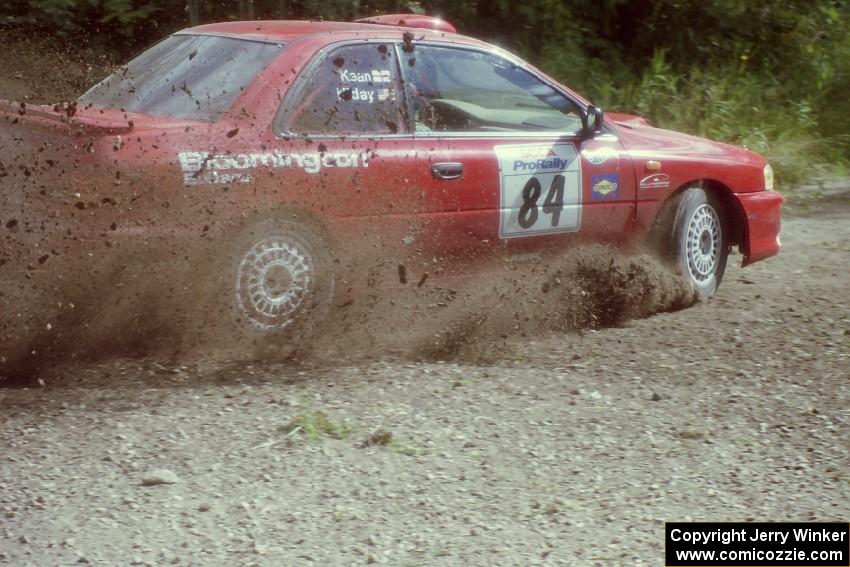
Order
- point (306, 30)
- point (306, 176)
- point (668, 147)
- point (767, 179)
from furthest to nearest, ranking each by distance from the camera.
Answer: point (767, 179) < point (668, 147) < point (306, 30) < point (306, 176)

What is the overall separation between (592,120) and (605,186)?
0.37 meters

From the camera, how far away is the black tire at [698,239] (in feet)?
23.5

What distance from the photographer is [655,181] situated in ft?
23.1

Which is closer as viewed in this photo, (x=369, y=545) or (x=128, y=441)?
(x=369, y=545)

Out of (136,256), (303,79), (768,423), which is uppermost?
(303,79)

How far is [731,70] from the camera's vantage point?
12.7 m

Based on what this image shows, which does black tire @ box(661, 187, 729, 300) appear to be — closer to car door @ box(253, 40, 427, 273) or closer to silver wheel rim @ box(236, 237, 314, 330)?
car door @ box(253, 40, 427, 273)

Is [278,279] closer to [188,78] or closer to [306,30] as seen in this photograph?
[188,78]

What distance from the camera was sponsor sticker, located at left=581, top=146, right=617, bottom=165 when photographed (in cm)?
674

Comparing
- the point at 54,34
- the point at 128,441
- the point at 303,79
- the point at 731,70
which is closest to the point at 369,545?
the point at 128,441

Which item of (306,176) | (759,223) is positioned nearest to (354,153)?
(306,176)

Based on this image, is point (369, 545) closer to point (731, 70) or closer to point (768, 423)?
point (768, 423)

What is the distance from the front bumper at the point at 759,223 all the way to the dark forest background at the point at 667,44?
3942 millimetres

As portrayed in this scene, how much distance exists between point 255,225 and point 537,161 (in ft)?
5.50
